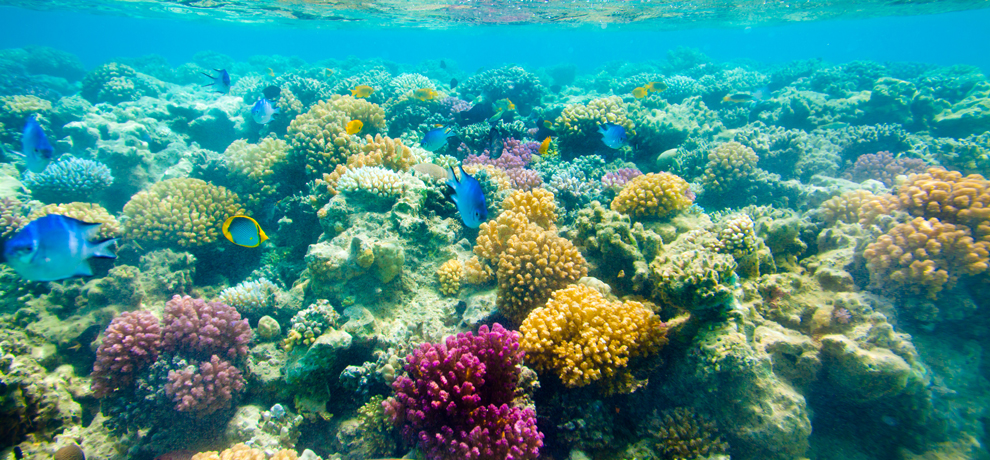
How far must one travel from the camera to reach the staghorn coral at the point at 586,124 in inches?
299

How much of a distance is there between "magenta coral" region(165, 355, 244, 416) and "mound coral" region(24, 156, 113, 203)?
6.89 metres

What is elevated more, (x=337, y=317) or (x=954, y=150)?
(x=954, y=150)

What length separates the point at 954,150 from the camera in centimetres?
759

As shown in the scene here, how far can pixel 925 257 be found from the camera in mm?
3945

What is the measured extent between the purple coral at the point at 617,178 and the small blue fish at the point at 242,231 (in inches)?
211

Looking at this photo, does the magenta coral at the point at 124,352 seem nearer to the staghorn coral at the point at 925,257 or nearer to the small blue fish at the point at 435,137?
the small blue fish at the point at 435,137

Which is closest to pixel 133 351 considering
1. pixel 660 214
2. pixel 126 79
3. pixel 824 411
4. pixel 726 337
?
pixel 726 337

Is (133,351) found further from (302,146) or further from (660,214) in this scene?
(660,214)

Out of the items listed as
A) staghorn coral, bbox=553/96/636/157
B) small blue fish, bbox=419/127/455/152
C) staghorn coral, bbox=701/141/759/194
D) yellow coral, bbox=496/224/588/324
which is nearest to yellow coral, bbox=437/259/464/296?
yellow coral, bbox=496/224/588/324

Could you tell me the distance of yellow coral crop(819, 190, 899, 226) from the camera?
4633 millimetres

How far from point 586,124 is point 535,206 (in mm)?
3889

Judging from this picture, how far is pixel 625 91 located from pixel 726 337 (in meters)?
16.6

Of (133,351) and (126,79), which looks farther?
(126,79)

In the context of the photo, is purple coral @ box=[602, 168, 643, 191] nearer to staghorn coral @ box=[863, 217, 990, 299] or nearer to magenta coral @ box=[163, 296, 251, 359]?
staghorn coral @ box=[863, 217, 990, 299]
